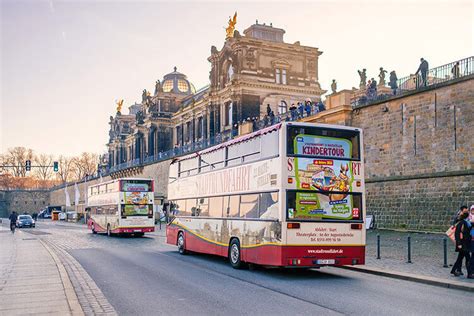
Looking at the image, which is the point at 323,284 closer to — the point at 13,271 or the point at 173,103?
the point at 13,271

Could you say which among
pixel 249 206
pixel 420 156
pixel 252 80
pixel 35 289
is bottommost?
pixel 35 289

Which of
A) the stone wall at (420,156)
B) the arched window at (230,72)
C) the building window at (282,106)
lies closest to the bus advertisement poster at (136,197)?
the stone wall at (420,156)

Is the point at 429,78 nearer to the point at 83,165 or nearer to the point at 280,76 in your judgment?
the point at 280,76

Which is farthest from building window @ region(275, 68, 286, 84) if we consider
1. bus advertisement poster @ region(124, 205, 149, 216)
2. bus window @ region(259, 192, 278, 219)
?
bus window @ region(259, 192, 278, 219)

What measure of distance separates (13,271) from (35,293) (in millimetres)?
4419

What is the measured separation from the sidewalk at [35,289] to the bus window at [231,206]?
5.21 meters

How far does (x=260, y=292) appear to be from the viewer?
11.9 m

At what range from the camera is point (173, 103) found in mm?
87250

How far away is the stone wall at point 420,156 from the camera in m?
25.5

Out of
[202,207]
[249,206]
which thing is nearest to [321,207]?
[249,206]

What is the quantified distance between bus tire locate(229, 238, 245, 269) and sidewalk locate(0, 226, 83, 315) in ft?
16.4

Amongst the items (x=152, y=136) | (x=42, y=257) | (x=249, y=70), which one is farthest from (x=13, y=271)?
(x=152, y=136)

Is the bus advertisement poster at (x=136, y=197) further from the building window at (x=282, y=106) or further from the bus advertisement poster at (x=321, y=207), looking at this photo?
the building window at (x=282, y=106)

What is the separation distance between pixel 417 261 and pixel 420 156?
11.7 meters
